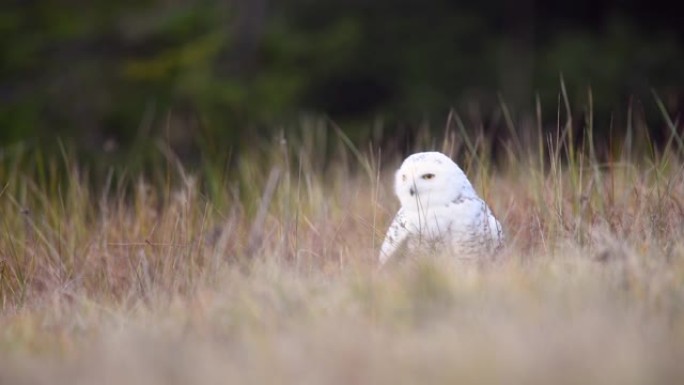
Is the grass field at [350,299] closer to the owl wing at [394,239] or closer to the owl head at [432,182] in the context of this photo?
the owl wing at [394,239]

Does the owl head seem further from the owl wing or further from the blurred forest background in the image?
the blurred forest background

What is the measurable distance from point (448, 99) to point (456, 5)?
2858 millimetres

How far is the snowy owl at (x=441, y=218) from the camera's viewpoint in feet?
12.0

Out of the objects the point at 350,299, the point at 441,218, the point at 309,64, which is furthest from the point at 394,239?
the point at 309,64

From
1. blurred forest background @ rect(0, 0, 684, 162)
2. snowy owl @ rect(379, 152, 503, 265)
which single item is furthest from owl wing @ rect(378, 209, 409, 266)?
blurred forest background @ rect(0, 0, 684, 162)

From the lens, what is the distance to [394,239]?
146 inches

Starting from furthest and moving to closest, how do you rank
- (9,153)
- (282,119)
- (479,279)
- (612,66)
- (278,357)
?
1. (612,66)
2. (282,119)
3. (9,153)
4. (479,279)
5. (278,357)

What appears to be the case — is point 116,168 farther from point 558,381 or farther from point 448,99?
point 448,99

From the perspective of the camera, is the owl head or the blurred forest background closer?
the owl head

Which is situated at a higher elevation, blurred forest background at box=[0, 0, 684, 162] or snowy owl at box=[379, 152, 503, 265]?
snowy owl at box=[379, 152, 503, 265]

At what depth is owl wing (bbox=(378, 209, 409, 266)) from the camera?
3.68 metres

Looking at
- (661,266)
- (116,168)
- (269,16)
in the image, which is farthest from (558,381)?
(269,16)

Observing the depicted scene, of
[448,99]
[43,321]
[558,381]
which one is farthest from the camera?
[448,99]

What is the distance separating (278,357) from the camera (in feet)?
8.79
